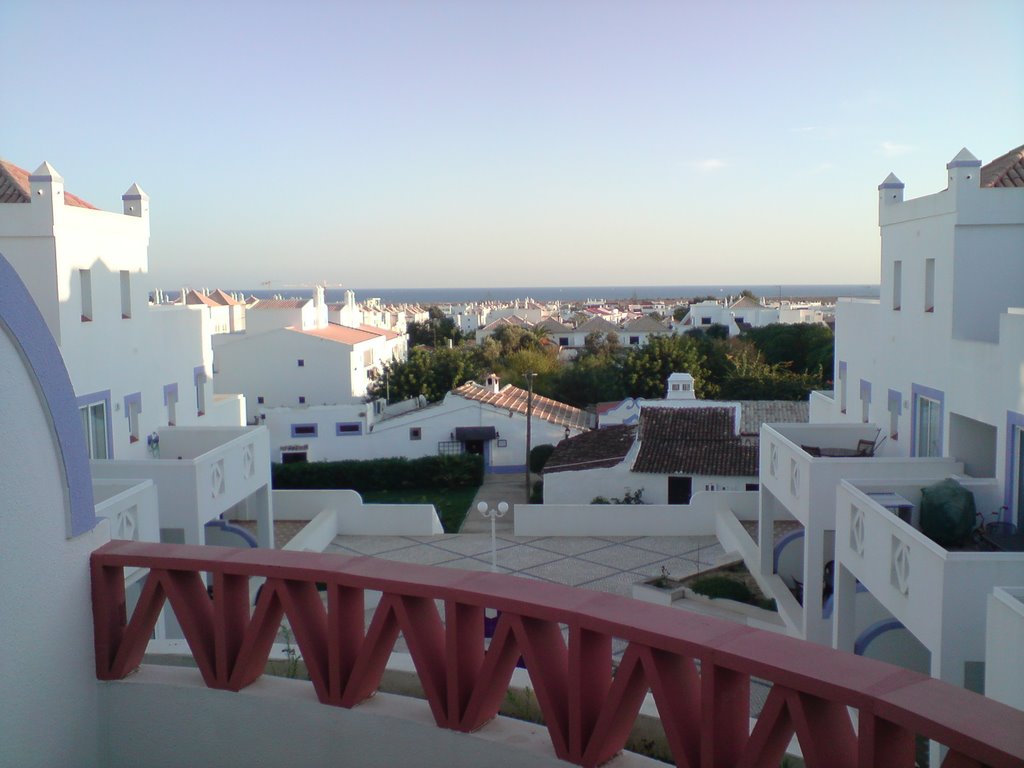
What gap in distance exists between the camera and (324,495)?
2450 cm

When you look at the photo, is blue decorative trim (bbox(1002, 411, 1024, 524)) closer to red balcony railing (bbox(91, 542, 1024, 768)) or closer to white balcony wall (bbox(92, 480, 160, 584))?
red balcony railing (bbox(91, 542, 1024, 768))

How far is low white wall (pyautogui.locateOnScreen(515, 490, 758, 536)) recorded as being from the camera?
23547 mm

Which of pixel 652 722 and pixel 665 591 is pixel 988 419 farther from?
pixel 652 722

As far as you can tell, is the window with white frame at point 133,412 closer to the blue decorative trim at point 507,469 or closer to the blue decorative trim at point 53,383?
the blue decorative trim at point 53,383

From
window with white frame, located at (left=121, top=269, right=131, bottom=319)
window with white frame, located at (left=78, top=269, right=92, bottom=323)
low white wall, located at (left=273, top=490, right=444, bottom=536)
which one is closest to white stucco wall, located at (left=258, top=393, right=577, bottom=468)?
low white wall, located at (left=273, top=490, right=444, bottom=536)

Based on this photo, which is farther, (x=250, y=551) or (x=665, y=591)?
(x=665, y=591)

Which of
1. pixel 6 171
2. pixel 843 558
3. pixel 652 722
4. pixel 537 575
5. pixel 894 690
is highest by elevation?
pixel 6 171

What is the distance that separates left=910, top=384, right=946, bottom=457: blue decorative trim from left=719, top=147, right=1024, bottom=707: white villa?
0.03m

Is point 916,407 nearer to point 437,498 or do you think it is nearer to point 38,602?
point 38,602

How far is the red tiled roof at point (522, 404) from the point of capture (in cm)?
4325

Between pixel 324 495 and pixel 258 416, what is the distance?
18.8 metres

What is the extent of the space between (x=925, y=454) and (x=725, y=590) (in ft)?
14.6

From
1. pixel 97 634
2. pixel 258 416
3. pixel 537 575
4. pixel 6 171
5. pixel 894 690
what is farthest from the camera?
pixel 258 416

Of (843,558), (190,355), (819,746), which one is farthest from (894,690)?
(190,355)
